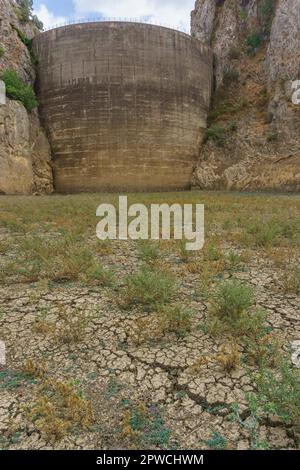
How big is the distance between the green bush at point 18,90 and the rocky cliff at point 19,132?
1.99 ft

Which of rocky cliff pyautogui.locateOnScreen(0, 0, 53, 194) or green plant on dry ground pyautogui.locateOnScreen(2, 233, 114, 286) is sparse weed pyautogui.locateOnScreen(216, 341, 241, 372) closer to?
green plant on dry ground pyautogui.locateOnScreen(2, 233, 114, 286)

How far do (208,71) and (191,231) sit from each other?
Result: 20796 mm

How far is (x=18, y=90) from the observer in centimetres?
1842

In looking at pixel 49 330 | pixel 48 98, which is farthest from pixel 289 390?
pixel 48 98

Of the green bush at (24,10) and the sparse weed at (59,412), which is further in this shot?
the green bush at (24,10)

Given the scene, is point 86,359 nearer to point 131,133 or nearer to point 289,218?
point 289,218

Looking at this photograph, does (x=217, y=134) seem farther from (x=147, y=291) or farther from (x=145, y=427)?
(x=145, y=427)

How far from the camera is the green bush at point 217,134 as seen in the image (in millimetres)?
21953

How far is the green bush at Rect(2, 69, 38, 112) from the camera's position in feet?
59.2
